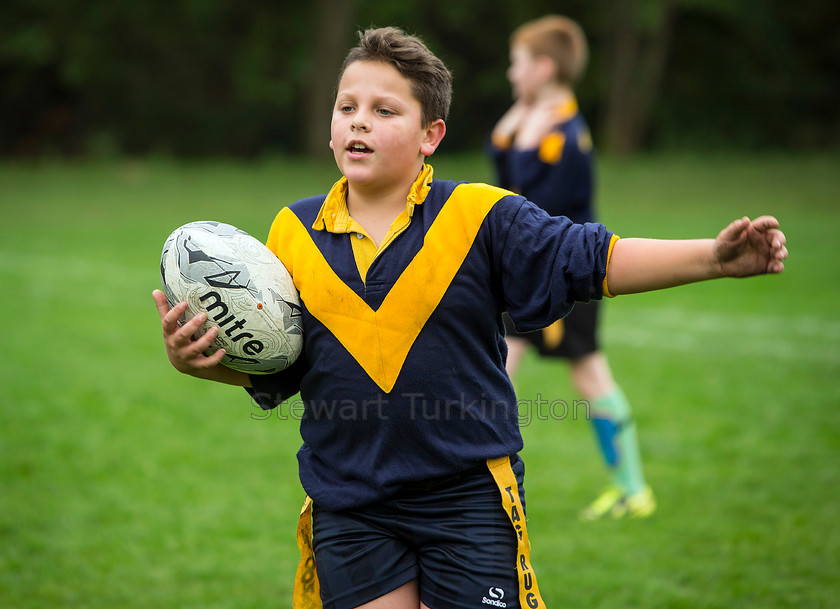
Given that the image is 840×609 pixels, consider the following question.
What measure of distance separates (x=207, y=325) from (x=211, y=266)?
0.16 meters

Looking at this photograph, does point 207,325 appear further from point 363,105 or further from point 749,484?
point 749,484

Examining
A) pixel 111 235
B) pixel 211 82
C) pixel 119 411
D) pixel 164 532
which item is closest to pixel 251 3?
pixel 211 82

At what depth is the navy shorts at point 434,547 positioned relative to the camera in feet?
7.75

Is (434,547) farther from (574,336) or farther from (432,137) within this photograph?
(574,336)

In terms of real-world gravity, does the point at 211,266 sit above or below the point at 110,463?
above

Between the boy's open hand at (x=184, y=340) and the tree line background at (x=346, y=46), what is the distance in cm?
2303

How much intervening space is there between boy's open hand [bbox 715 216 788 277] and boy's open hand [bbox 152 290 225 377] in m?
1.27

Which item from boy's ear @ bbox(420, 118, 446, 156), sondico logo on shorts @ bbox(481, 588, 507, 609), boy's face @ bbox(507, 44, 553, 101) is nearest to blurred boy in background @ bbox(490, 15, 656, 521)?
boy's face @ bbox(507, 44, 553, 101)

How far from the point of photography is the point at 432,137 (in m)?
2.49

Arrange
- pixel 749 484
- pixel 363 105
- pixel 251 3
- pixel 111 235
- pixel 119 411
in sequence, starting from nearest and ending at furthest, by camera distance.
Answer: pixel 363 105 < pixel 749 484 < pixel 119 411 < pixel 111 235 < pixel 251 3

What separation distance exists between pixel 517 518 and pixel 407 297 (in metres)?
0.64

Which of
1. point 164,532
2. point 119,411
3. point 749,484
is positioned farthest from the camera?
point 119,411

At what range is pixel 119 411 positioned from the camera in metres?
6.36

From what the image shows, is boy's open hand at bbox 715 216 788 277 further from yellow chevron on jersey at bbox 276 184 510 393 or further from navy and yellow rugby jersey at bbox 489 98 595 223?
navy and yellow rugby jersey at bbox 489 98 595 223
